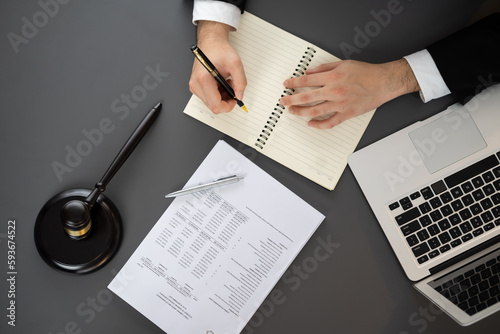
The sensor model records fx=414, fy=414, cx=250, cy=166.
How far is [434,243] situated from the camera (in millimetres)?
1064

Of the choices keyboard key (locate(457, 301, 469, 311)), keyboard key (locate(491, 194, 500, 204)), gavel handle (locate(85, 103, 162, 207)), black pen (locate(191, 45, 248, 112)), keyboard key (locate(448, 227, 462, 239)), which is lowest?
gavel handle (locate(85, 103, 162, 207))

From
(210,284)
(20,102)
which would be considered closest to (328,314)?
(210,284)

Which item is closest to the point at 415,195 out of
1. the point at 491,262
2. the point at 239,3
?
the point at 491,262

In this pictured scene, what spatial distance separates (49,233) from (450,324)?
108 cm

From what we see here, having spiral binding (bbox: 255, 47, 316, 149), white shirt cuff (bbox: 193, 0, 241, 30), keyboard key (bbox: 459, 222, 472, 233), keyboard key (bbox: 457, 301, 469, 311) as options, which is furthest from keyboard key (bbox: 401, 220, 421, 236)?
white shirt cuff (bbox: 193, 0, 241, 30)

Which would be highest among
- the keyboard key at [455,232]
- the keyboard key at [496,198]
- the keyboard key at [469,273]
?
the keyboard key at [496,198]

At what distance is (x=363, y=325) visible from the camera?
1.11 meters

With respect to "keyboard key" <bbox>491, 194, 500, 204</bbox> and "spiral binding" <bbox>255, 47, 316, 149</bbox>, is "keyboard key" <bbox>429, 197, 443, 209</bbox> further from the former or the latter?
"spiral binding" <bbox>255, 47, 316, 149</bbox>

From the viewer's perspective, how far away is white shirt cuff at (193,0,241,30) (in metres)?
1.06

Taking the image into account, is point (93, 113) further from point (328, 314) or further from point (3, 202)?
point (328, 314)

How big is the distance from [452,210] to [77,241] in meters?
0.96

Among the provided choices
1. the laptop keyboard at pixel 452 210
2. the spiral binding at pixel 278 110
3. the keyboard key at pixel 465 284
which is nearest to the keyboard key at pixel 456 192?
the laptop keyboard at pixel 452 210

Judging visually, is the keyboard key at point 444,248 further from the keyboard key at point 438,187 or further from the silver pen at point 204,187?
the silver pen at point 204,187

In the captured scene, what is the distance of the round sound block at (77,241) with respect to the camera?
105 cm
